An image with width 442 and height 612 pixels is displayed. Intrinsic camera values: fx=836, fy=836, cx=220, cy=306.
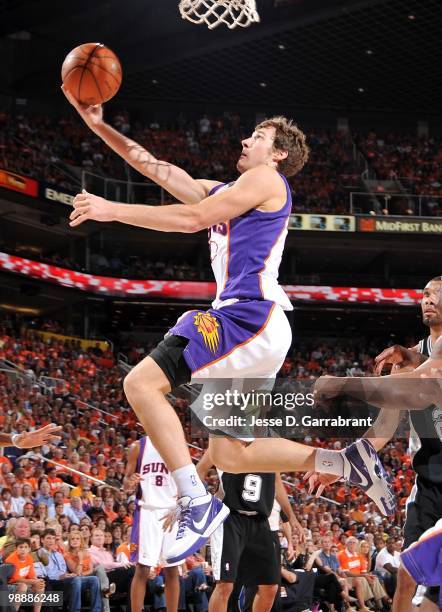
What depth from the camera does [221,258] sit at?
4906mm

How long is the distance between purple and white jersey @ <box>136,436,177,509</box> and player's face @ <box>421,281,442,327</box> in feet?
10.8

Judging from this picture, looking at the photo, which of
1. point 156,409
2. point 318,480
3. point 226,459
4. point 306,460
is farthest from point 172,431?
point 318,480

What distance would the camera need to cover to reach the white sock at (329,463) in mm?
4805

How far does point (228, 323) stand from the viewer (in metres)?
4.63

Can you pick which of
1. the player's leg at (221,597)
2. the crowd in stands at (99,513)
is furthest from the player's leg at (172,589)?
the crowd in stands at (99,513)

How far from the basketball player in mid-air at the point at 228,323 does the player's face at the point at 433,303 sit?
4.15ft

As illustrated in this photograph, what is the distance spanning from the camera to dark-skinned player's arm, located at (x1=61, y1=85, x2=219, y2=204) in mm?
4906

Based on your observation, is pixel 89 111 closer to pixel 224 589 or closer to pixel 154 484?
pixel 224 589

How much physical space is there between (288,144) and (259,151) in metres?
0.19

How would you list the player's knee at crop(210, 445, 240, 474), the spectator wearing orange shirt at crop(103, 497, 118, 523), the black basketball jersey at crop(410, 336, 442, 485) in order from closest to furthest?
1. the player's knee at crop(210, 445, 240, 474)
2. the black basketball jersey at crop(410, 336, 442, 485)
3. the spectator wearing orange shirt at crop(103, 497, 118, 523)

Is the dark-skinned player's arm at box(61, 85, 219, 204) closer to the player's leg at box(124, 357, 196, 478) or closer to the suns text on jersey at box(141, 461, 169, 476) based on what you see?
the player's leg at box(124, 357, 196, 478)

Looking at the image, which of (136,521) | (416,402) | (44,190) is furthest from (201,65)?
(416,402)

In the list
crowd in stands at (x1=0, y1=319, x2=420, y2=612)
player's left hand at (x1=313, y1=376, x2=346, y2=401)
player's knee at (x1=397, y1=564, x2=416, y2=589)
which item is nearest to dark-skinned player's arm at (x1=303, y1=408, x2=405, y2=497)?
player's left hand at (x1=313, y1=376, x2=346, y2=401)

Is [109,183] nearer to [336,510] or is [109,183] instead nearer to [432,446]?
[336,510]
